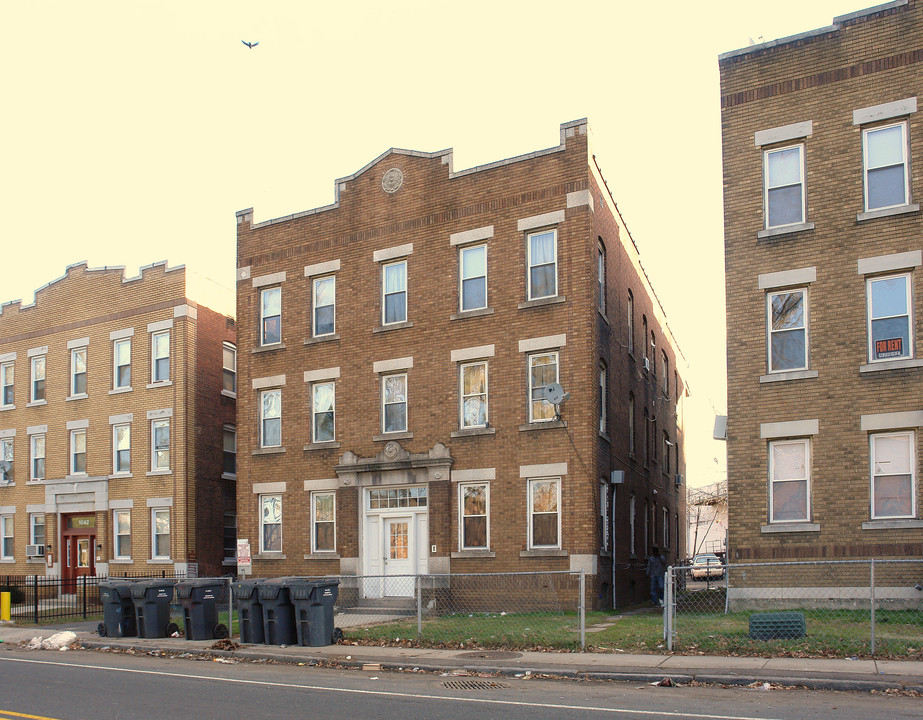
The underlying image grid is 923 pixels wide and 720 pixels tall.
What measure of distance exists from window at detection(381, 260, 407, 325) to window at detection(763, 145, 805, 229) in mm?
9575

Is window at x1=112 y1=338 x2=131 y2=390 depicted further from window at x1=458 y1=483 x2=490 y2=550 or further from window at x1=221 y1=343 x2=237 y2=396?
window at x1=458 y1=483 x2=490 y2=550

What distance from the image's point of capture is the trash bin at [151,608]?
1903cm

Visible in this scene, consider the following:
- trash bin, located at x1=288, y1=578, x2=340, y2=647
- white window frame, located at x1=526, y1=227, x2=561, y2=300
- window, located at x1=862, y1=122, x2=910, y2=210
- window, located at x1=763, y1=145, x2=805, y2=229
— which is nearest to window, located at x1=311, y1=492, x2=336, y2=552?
white window frame, located at x1=526, y1=227, x2=561, y2=300

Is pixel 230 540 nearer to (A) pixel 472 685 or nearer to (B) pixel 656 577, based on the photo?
Result: (B) pixel 656 577

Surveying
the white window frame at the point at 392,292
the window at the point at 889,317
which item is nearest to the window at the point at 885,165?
the window at the point at 889,317

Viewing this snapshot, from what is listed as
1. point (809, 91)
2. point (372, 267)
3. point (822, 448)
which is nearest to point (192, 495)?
point (372, 267)

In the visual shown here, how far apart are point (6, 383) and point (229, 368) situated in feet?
30.4

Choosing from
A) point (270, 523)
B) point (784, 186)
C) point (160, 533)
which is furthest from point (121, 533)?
point (784, 186)

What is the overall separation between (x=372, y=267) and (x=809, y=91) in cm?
1181

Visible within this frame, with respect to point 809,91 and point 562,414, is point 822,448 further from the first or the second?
point 809,91

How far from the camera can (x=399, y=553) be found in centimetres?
2478

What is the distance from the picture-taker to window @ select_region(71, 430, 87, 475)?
32719 mm

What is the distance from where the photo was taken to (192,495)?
30.3m

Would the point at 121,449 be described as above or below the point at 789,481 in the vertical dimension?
above
